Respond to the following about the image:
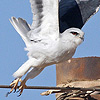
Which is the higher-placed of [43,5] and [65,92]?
[43,5]

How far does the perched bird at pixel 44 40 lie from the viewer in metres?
6.86

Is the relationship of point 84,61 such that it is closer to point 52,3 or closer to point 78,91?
point 78,91

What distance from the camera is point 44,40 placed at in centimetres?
709

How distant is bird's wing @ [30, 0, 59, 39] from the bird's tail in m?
0.17

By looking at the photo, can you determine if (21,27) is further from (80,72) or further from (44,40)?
(80,72)

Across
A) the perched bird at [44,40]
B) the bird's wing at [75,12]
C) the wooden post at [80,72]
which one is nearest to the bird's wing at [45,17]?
the perched bird at [44,40]

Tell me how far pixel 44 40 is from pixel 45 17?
1.31 ft

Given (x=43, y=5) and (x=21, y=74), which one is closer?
(x=21, y=74)

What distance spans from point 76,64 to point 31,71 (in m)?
0.68

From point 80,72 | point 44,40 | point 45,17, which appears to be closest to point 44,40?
point 44,40

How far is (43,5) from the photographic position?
7246mm

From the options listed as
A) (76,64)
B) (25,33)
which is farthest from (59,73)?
(25,33)

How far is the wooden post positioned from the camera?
6.92 metres

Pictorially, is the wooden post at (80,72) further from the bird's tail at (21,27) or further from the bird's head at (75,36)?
the bird's tail at (21,27)
